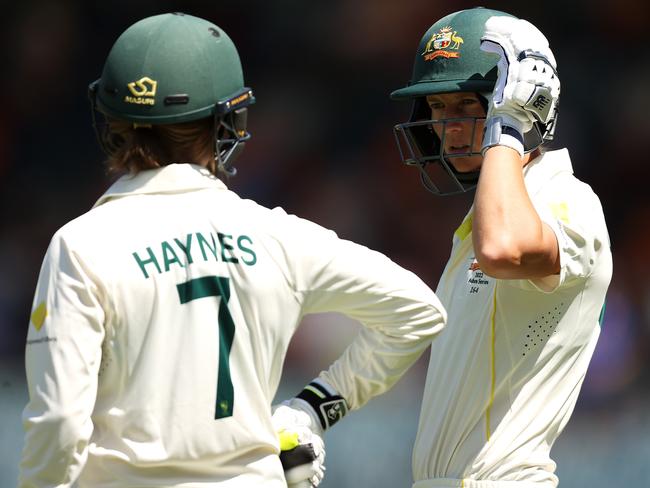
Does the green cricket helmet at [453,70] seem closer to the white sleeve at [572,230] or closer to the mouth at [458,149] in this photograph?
the mouth at [458,149]

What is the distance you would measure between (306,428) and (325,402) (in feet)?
0.31

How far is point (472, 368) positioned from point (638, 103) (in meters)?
3.25

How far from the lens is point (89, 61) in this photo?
233 inches

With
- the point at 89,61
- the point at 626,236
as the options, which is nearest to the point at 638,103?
the point at 626,236

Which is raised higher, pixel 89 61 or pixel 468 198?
pixel 89 61

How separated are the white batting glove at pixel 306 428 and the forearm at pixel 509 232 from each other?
0.43m

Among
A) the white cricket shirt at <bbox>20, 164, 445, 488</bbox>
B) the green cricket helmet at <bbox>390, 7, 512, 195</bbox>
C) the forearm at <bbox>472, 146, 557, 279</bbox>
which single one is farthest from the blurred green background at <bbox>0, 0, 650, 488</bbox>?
the white cricket shirt at <bbox>20, 164, 445, 488</bbox>

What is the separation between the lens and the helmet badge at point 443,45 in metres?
2.98

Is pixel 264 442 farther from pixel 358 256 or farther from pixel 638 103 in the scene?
pixel 638 103

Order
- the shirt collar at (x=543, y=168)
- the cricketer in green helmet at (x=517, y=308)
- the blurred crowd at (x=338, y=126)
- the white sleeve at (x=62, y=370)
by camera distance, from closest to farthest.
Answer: the white sleeve at (x=62, y=370) → the cricketer in green helmet at (x=517, y=308) → the shirt collar at (x=543, y=168) → the blurred crowd at (x=338, y=126)

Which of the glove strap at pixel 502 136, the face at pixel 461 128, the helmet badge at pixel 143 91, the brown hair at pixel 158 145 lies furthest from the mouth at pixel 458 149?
the helmet badge at pixel 143 91

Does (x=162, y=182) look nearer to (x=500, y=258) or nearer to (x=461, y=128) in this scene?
(x=500, y=258)

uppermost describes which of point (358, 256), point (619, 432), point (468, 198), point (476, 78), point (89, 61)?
point (476, 78)

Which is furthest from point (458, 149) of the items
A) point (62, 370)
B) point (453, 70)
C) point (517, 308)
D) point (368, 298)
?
point (62, 370)
